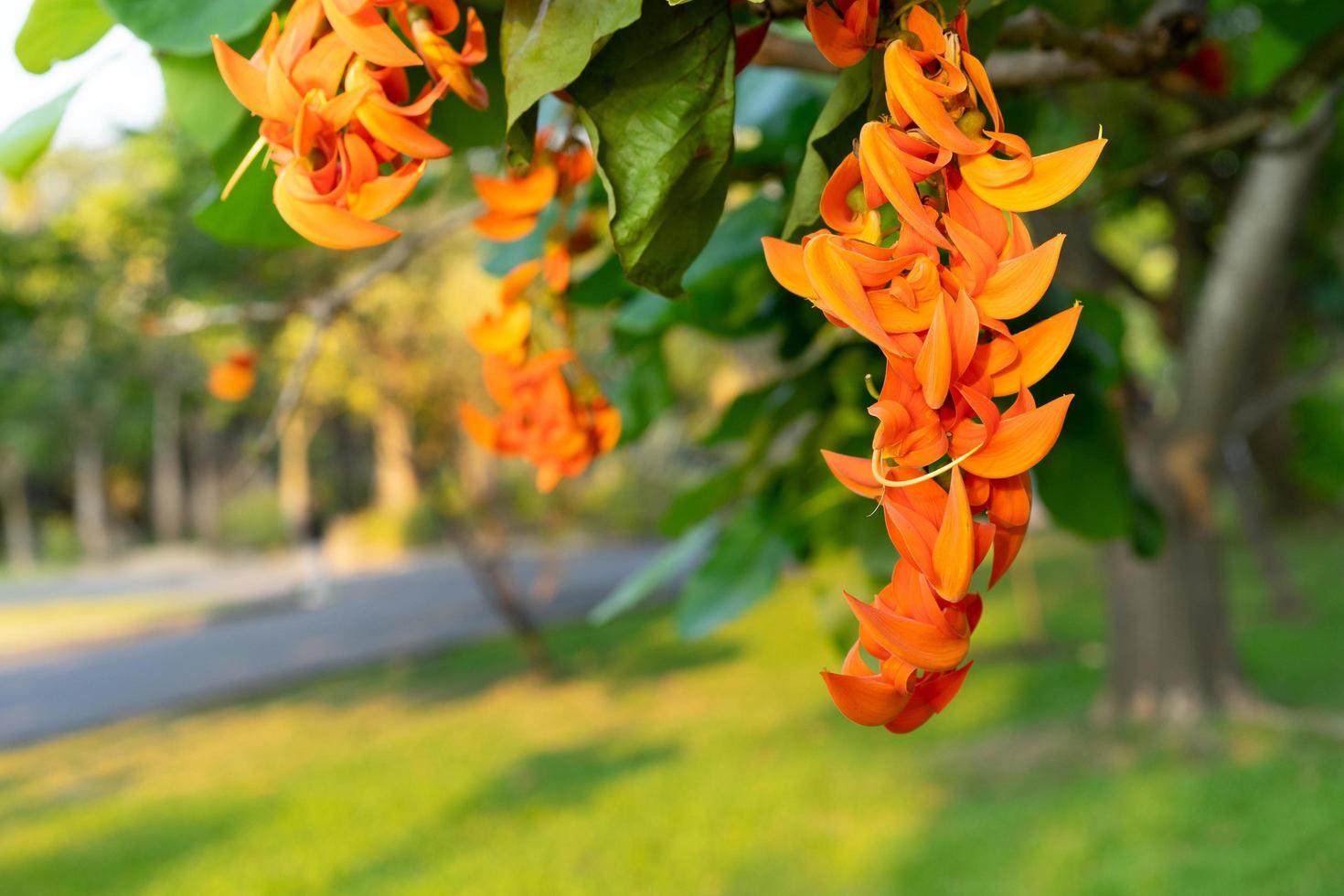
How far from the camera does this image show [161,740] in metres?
8.95

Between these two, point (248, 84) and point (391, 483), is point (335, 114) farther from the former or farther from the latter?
point (391, 483)

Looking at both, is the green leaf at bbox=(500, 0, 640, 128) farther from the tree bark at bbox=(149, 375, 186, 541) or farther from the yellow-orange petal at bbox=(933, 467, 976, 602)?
the tree bark at bbox=(149, 375, 186, 541)

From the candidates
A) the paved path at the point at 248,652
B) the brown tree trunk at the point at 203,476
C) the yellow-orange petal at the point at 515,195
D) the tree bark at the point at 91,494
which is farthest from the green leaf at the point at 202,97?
the brown tree trunk at the point at 203,476

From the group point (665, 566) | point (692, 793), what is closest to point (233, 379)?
point (665, 566)

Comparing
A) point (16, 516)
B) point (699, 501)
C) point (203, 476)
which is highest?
point (699, 501)

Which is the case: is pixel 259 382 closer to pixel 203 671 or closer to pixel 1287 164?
pixel 203 671

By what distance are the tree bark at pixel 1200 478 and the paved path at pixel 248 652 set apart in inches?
302

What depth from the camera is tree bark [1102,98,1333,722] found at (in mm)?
5086

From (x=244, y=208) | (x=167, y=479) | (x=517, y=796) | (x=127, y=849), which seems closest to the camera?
(x=244, y=208)

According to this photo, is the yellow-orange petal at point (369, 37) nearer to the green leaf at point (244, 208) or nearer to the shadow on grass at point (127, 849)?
the green leaf at point (244, 208)

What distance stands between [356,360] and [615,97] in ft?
33.1

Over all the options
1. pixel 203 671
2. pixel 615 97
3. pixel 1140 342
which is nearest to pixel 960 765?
pixel 615 97

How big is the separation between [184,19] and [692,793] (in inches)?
247

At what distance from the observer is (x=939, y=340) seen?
44cm
